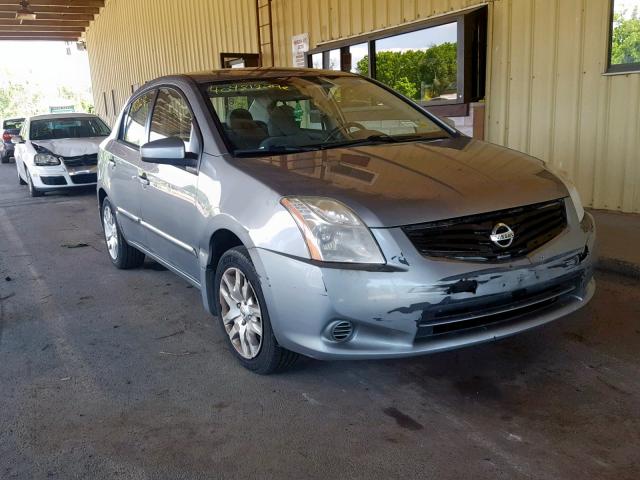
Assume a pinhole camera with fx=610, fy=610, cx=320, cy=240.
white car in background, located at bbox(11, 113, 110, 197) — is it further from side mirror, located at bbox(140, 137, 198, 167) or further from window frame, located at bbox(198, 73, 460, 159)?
side mirror, located at bbox(140, 137, 198, 167)

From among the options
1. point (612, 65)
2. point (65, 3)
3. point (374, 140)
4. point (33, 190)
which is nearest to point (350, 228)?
point (374, 140)

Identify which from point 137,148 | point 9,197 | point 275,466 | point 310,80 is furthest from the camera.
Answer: point 9,197

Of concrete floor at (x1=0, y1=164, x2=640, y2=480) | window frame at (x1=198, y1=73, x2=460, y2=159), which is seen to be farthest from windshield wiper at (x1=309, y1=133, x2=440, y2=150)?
concrete floor at (x1=0, y1=164, x2=640, y2=480)

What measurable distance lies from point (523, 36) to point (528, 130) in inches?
41.9

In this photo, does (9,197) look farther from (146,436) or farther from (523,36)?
(146,436)

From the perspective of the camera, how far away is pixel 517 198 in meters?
2.97

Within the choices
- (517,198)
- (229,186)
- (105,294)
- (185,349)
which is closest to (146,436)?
(185,349)

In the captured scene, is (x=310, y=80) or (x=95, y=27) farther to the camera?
(x=95, y=27)

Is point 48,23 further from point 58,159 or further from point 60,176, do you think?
point 60,176

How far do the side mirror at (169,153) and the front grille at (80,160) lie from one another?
26.1 ft

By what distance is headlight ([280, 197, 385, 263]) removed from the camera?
2740 mm

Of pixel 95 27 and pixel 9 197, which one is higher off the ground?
pixel 95 27

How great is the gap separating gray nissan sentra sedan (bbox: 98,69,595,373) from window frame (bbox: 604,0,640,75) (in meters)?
2.99

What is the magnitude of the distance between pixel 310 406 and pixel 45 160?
31.4 ft
